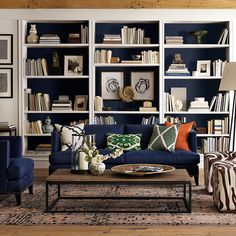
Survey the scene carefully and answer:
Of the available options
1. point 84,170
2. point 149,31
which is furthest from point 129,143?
point 149,31

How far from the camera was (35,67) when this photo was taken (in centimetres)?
902

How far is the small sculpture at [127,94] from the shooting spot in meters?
Answer: 9.10

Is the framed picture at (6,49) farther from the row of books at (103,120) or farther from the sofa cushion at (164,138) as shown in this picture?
the sofa cushion at (164,138)

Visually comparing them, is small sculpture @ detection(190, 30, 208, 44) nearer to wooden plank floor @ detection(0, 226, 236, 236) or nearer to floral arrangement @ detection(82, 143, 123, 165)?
floral arrangement @ detection(82, 143, 123, 165)

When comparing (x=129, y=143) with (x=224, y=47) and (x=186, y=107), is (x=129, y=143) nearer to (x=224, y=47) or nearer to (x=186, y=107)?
(x=186, y=107)

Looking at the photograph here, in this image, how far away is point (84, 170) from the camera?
5.71 metres

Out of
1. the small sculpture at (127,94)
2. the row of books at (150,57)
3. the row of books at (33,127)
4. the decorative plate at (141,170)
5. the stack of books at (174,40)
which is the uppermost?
the stack of books at (174,40)

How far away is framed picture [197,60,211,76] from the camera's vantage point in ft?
29.8

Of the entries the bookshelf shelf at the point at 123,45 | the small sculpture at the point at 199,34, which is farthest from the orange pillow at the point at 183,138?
the small sculpture at the point at 199,34

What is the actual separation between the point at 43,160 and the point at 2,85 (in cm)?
140

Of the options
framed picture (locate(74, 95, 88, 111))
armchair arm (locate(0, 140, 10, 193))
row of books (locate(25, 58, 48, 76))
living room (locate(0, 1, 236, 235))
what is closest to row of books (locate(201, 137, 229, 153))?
living room (locate(0, 1, 236, 235))

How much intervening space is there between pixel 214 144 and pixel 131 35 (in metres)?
2.25

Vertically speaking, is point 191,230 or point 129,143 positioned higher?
point 129,143

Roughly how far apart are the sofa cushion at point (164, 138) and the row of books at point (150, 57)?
1.74 m
